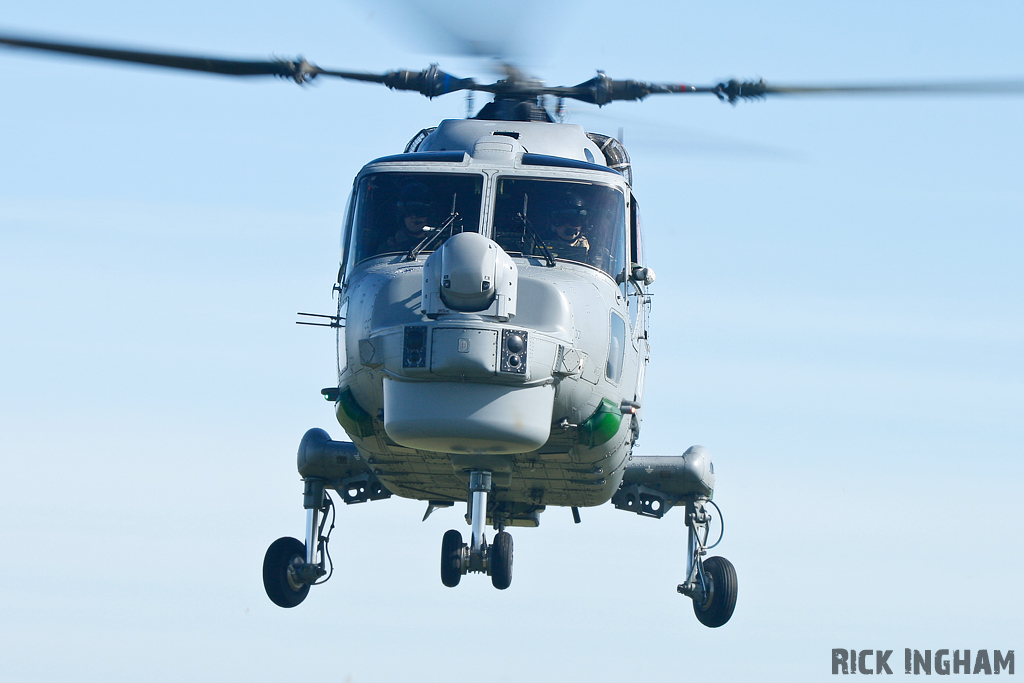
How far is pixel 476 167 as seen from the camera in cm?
1644

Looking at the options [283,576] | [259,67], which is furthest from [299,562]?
[259,67]

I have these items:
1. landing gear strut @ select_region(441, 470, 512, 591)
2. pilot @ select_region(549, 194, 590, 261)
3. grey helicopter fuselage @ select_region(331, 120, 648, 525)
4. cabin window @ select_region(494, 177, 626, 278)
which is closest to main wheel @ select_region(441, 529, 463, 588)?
landing gear strut @ select_region(441, 470, 512, 591)

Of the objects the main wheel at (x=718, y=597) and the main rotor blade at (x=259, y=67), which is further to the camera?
the main wheel at (x=718, y=597)

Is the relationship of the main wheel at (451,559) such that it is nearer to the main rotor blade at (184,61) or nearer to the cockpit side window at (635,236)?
the cockpit side window at (635,236)

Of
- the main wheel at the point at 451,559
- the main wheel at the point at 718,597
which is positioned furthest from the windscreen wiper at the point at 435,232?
the main wheel at the point at 718,597

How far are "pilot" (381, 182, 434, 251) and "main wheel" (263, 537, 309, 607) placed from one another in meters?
5.74

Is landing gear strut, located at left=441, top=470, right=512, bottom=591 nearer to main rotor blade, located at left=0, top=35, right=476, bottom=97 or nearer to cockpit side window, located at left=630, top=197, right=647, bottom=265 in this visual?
cockpit side window, located at left=630, top=197, right=647, bottom=265

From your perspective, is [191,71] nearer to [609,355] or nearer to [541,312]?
[541,312]

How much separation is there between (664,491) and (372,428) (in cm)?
630

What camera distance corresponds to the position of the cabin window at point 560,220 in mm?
16016

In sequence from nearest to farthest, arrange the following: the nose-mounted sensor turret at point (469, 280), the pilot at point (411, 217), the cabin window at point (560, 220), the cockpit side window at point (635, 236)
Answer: the nose-mounted sensor turret at point (469, 280)
the cabin window at point (560, 220)
the pilot at point (411, 217)
the cockpit side window at point (635, 236)

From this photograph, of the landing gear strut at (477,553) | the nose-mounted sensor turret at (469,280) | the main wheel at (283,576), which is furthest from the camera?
the main wheel at (283,576)

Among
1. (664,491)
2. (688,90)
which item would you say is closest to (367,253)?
(688,90)

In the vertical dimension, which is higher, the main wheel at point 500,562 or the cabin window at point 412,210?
the cabin window at point 412,210
